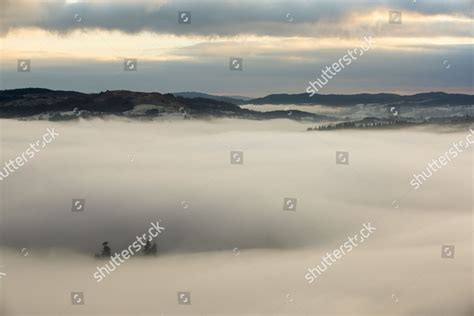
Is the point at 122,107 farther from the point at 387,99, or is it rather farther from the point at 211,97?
the point at 387,99

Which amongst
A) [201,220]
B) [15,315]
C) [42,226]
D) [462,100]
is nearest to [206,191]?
[201,220]

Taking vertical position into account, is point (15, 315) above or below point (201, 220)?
below

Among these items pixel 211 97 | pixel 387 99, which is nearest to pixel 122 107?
pixel 211 97

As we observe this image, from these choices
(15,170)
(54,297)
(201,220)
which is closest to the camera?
(54,297)

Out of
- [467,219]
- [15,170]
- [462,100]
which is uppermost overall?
[462,100]

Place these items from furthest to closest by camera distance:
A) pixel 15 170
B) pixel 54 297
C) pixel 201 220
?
pixel 201 220
pixel 15 170
pixel 54 297

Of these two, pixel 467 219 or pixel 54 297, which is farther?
pixel 467 219

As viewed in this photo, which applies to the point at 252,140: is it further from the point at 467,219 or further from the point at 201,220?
the point at 467,219
